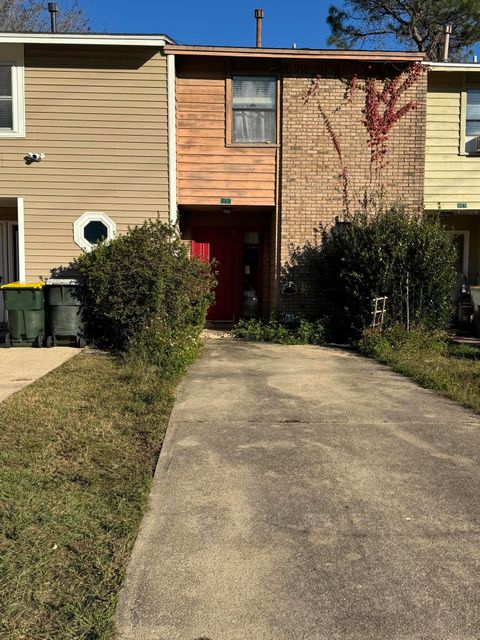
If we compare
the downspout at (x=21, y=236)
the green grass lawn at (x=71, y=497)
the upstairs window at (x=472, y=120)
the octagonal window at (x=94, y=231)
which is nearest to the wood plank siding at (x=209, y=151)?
the octagonal window at (x=94, y=231)

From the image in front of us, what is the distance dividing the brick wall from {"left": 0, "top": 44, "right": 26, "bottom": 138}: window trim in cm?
500

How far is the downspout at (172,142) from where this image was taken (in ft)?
34.7

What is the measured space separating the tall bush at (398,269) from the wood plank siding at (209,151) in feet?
8.16

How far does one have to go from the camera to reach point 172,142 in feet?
35.1

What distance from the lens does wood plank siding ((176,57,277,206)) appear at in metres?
11.1

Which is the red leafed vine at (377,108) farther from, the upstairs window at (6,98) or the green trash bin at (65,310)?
the upstairs window at (6,98)

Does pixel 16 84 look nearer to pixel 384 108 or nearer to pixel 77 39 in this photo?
pixel 77 39

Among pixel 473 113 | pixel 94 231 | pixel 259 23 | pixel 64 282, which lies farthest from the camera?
pixel 259 23

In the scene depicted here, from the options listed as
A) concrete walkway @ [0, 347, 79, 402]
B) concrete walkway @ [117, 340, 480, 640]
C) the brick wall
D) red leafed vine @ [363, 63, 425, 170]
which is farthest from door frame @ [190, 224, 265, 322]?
concrete walkway @ [117, 340, 480, 640]

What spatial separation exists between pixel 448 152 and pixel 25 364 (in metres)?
9.60

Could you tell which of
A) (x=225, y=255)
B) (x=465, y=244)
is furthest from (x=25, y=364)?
(x=465, y=244)

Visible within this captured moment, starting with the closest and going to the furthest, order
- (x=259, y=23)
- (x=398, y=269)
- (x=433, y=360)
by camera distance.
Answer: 1. (x=433, y=360)
2. (x=398, y=269)
3. (x=259, y=23)

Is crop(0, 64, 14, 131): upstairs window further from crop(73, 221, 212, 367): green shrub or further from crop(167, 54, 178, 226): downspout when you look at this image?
crop(73, 221, 212, 367): green shrub

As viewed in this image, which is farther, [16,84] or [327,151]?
[327,151]
